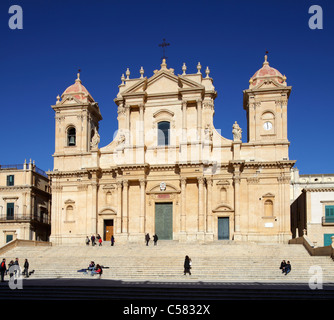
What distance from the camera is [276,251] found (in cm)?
3372

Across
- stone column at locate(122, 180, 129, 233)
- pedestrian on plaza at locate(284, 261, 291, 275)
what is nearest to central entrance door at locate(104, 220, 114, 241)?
stone column at locate(122, 180, 129, 233)

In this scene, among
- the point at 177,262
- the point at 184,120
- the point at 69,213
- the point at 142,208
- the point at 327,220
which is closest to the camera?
the point at 177,262

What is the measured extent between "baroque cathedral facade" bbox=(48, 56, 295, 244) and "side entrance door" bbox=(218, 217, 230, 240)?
81 mm

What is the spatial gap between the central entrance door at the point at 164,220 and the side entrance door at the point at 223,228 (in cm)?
401

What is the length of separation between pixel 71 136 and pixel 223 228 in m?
15.9

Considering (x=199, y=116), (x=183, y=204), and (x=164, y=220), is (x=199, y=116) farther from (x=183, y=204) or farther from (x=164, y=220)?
(x=164, y=220)

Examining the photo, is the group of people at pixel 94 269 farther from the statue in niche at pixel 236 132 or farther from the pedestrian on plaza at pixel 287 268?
the statue in niche at pixel 236 132

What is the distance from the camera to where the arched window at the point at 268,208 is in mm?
41219

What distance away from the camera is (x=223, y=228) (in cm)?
4162

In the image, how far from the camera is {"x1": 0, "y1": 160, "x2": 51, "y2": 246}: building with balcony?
50625mm

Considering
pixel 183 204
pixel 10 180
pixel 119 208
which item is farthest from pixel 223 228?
pixel 10 180

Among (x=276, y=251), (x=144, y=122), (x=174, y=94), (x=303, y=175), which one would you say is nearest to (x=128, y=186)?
(x=144, y=122)

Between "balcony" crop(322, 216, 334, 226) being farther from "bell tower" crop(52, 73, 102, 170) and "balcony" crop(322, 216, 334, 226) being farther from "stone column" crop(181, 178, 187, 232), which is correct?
"bell tower" crop(52, 73, 102, 170)
